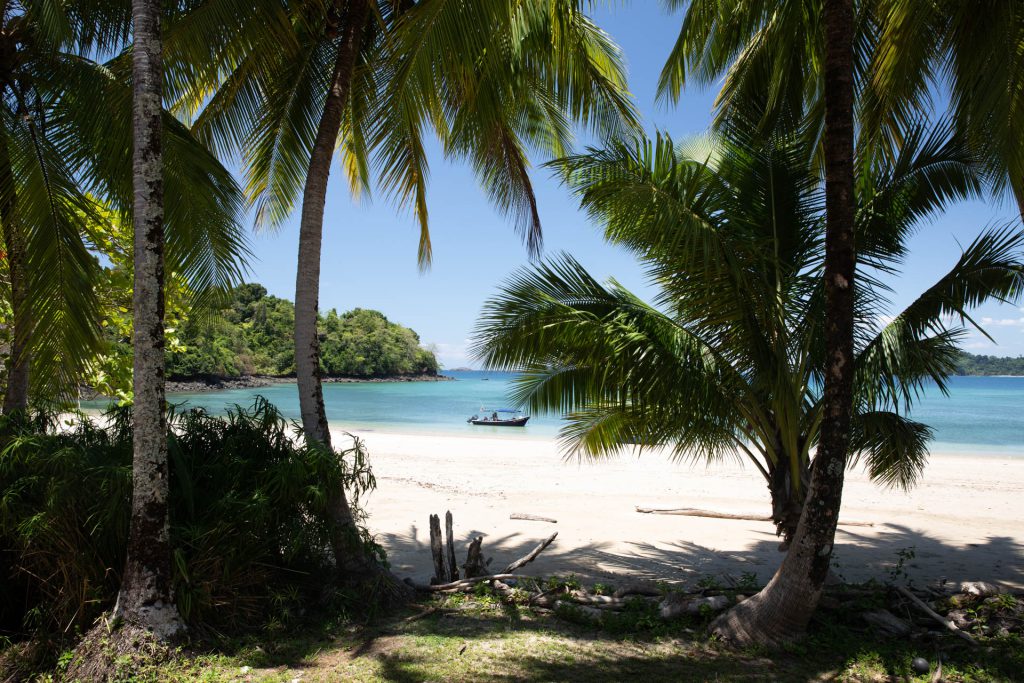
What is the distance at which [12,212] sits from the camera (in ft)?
20.6

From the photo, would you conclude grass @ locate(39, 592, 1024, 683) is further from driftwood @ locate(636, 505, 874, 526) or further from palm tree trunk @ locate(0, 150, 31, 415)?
driftwood @ locate(636, 505, 874, 526)

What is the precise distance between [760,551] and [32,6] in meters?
9.78

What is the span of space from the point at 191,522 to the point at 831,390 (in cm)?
498

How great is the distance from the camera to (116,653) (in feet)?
14.0

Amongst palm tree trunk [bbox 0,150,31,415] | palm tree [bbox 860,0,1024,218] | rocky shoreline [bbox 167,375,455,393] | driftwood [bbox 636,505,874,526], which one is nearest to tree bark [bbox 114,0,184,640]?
palm tree trunk [bbox 0,150,31,415]

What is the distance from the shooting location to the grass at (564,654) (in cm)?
437

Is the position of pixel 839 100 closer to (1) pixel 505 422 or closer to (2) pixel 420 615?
(2) pixel 420 615

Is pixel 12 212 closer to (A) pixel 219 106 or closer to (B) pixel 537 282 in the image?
(A) pixel 219 106

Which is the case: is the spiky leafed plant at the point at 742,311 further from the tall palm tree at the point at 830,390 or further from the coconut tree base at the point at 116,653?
the coconut tree base at the point at 116,653

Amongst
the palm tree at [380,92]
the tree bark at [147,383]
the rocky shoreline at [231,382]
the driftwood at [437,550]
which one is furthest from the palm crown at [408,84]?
the rocky shoreline at [231,382]

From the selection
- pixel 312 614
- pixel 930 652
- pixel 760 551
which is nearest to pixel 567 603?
pixel 312 614

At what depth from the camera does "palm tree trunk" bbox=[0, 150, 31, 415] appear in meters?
6.05

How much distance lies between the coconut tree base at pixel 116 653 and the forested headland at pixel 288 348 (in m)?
45.6

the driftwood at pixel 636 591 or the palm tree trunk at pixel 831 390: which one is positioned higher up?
the palm tree trunk at pixel 831 390
